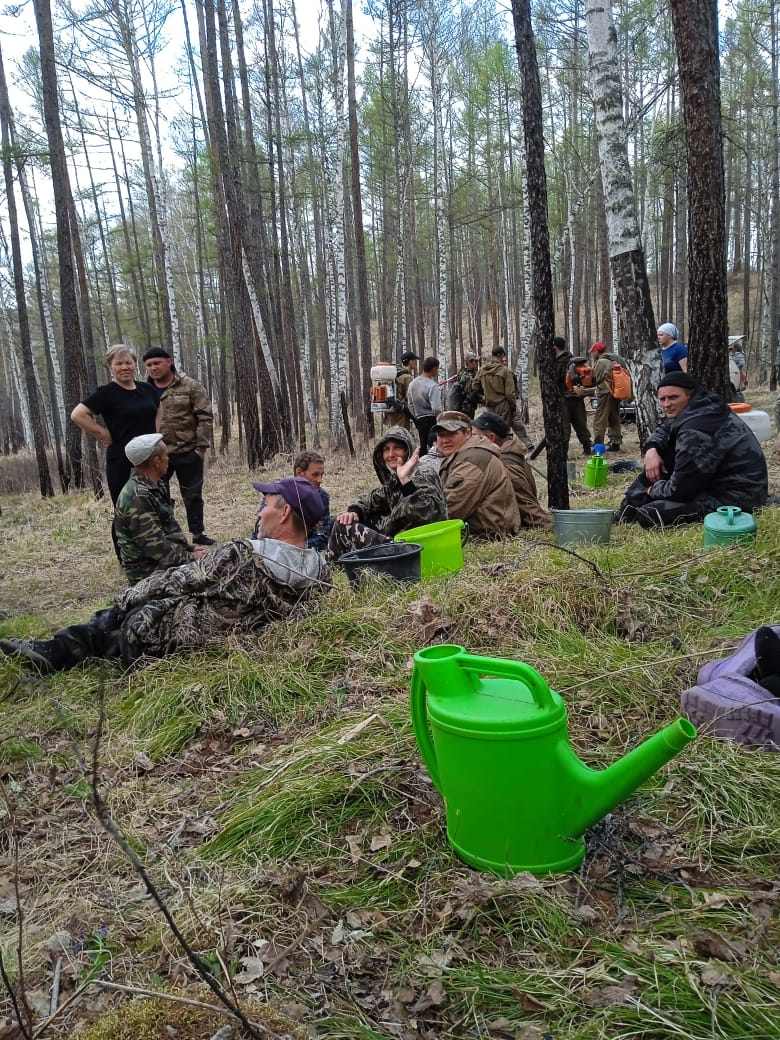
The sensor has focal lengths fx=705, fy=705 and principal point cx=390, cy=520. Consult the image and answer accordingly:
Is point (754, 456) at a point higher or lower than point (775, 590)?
higher

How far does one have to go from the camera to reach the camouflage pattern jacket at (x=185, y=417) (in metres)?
6.75

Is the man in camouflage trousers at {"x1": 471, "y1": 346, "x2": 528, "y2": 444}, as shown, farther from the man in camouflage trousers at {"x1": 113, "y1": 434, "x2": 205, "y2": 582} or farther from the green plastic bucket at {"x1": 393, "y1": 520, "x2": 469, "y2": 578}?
the man in camouflage trousers at {"x1": 113, "y1": 434, "x2": 205, "y2": 582}

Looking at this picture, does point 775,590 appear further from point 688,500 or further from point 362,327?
point 362,327

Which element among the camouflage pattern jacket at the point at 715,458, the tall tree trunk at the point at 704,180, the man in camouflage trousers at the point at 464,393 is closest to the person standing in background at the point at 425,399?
the man in camouflage trousers at the point at 464,393

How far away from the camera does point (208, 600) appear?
396 centimetres

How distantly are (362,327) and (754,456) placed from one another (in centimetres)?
1333

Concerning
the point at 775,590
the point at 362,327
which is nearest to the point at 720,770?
the point at 775,590

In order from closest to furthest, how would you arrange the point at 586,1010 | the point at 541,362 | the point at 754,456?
the point at 586,1010
the point at 754,456
the point at 541,362

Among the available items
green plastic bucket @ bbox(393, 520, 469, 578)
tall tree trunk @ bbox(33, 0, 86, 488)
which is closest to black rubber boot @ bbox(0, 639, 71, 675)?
green plastic bucket @ bbox(393, 520, 469, 578)

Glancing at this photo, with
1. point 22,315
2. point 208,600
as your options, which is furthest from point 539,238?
point 22,315

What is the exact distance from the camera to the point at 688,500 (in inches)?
210

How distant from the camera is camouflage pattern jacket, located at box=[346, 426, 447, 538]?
525cm

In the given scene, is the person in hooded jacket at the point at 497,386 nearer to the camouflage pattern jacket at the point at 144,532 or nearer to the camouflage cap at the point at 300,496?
the camouflage cap at the point at 300,496

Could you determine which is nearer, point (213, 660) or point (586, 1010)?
point (586, 1010)
